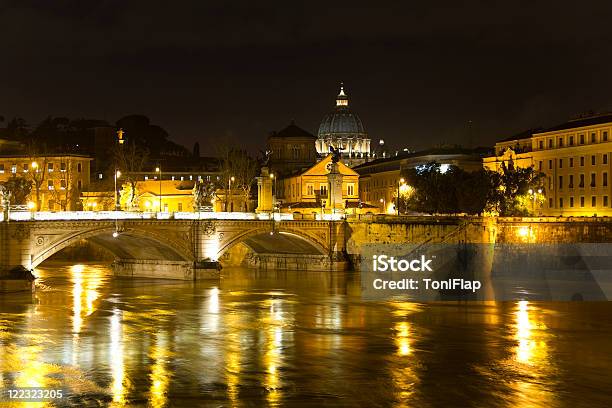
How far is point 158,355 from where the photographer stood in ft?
131

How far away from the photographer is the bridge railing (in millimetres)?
61500

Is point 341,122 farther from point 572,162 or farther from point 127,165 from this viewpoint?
point 572,162

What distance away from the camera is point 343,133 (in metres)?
181

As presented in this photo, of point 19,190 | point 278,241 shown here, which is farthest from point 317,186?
point 278,241

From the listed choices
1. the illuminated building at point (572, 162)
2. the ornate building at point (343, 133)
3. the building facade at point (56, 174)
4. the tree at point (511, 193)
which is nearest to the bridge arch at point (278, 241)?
the tree at point (511, 193)

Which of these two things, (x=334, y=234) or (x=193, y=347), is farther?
(x=334, y=234)

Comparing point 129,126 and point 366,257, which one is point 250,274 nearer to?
point 366,257

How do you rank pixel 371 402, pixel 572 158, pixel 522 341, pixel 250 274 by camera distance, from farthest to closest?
pixel 572 158
pixel 250 274
pixel 522 341
pixel 371 402

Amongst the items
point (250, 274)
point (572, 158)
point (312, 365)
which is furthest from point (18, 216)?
point (572, 158)

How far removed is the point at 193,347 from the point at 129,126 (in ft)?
377

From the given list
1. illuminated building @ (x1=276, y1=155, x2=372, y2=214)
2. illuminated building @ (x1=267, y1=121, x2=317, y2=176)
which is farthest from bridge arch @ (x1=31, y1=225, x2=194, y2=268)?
illuminated building @ (x1=267, y1=121, x2=317, y2=176)

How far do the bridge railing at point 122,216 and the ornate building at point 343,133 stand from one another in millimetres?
100611

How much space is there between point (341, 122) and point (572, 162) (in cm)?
8322

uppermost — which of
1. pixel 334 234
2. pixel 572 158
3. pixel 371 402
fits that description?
pixel 572 158
